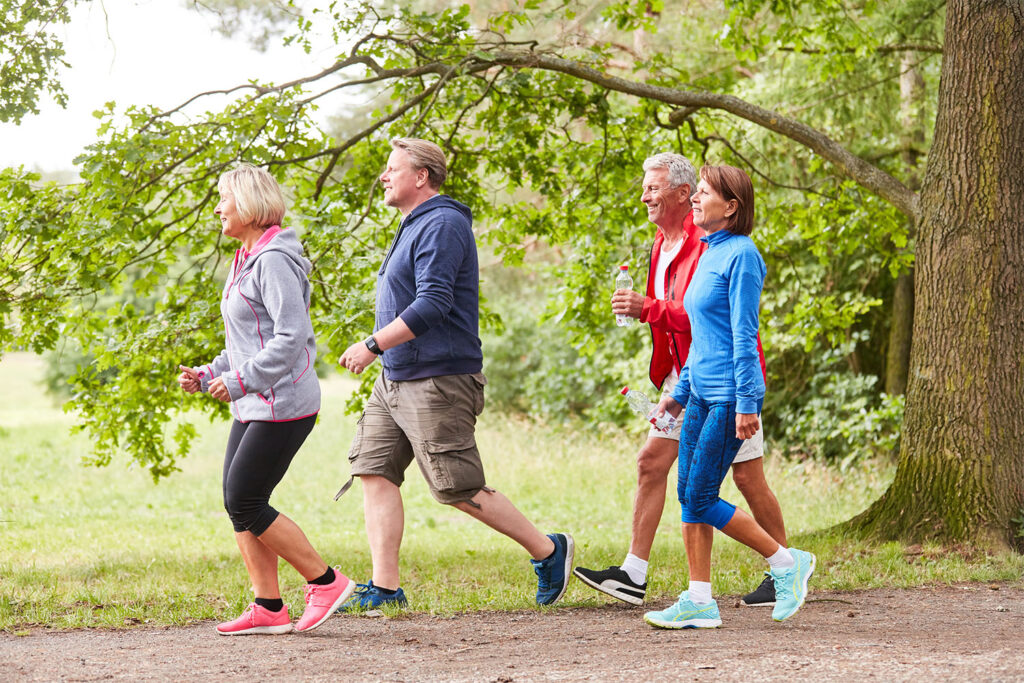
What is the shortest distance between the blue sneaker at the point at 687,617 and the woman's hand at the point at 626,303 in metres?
1.25

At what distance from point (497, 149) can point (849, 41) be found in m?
4.38

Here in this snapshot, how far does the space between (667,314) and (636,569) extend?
128 centimetres

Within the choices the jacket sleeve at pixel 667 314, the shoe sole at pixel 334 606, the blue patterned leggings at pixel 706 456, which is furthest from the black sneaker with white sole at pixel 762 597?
the shoe sole at pixel 334 606

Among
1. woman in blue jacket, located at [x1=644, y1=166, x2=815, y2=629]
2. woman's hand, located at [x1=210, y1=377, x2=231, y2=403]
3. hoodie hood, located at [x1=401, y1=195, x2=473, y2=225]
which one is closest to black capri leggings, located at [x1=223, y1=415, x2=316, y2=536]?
woman's hand, located at [x1=210, y1=377, x2=231, y2=403]

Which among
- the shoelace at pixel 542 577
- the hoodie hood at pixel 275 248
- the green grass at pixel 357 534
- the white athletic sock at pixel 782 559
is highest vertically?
the hoodie hood at pixel 275 248

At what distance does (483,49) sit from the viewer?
7.23 metres

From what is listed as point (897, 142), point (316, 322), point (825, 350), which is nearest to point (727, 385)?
point (316, 322)

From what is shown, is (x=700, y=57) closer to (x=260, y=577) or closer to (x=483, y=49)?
(x=483, y=49)

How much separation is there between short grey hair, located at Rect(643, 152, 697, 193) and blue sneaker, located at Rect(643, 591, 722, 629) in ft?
6.19

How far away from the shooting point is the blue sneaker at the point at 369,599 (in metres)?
4.73

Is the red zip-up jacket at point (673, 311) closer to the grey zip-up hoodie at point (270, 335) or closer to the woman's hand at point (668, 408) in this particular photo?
the woman's hand at point (668, 408)

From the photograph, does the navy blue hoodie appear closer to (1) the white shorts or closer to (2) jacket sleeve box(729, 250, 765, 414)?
(1) the white shorts

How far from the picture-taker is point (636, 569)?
4.83m

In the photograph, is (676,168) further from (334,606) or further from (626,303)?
(334,606)
